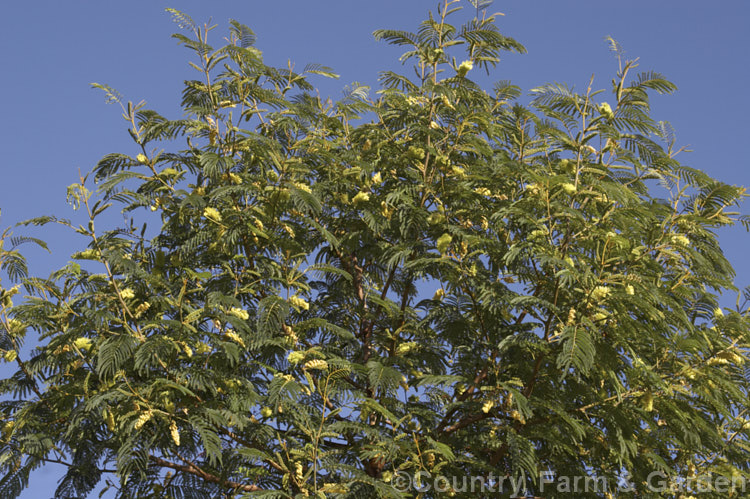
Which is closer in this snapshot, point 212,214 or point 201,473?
point 201,473

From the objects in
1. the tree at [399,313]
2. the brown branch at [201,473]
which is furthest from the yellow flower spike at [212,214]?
the brown branch at [201,473]

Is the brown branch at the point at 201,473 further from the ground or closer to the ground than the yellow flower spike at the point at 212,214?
closer to the ground

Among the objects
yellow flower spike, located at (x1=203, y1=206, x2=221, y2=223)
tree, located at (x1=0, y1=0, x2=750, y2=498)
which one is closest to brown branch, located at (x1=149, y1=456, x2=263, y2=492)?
tree, located at (x1=0, y1=0, x2=750, y2=498)

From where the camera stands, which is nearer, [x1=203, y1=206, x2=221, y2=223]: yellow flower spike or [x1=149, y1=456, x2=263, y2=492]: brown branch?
[x1=149, y1=456, x2=263, y2=492]: brown branch

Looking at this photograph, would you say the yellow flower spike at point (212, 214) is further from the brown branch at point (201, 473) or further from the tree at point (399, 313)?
the brown branch at point (201, 473)

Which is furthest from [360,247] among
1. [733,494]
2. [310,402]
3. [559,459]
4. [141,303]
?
[733,494]

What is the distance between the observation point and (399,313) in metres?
6.45

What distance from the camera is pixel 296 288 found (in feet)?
19.5

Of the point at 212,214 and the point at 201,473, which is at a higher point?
the point at 212,214

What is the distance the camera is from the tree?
5.33 meters

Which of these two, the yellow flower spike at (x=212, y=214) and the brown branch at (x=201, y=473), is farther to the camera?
the yellow flower spike at (x=212, y=214)

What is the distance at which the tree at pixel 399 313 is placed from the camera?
533 cm

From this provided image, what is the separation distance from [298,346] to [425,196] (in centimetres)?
146

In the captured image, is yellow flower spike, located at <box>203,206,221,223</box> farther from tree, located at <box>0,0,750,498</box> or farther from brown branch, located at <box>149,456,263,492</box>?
brown branch, located at <box>149,456,263,492</box>
